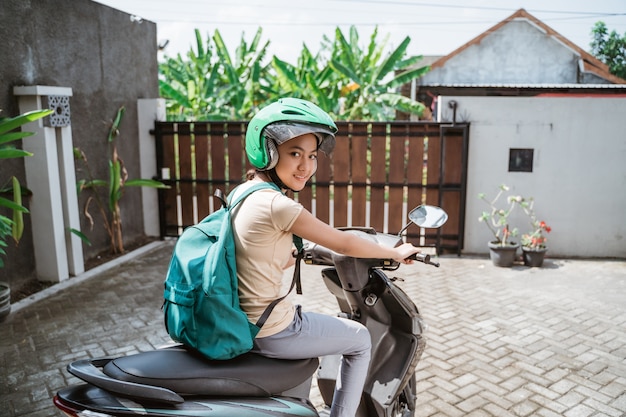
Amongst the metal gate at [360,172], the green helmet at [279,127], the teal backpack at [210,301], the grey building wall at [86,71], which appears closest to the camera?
the teal backpack at [210,301]

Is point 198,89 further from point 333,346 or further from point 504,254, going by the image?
point 333,346

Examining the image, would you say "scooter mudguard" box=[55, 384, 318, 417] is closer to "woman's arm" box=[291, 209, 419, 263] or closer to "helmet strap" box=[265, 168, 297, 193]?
"woman's arm" box=[291, 209, 419, 263]

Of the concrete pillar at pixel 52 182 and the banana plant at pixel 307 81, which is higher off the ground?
the banana plant at pixel 307 81

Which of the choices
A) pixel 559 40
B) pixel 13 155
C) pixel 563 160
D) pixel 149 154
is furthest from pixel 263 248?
pixel 559 40

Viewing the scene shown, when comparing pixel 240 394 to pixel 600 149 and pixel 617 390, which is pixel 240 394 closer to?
pixel 617 390

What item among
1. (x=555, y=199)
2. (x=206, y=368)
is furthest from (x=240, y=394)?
(x=555, y=199)

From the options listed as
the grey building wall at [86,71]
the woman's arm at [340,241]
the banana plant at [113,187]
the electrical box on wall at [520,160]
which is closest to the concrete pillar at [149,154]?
the grey building wall at [86,71]

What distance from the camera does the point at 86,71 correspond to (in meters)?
6.86

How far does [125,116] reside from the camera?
7.82 meters

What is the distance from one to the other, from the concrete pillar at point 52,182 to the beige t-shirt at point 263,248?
4.55m

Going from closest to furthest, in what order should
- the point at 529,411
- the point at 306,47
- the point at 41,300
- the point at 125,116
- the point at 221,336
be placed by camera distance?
the point at 221,336 → the point at 529,411 → the point at 41,300 → the point at 125,116 → the point at 306,47

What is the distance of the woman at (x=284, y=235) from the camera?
2008 mm

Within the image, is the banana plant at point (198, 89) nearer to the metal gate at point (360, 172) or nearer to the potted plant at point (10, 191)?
the metal gate at point (360, 172)

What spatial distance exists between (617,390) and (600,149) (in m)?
4.26
